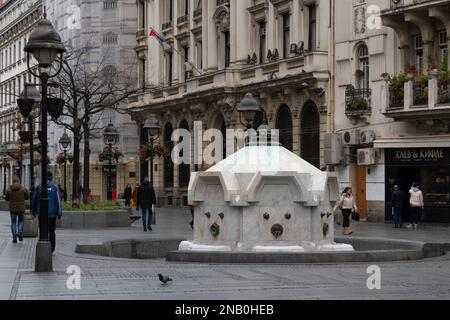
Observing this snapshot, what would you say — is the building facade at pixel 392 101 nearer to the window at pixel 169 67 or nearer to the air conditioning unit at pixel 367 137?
the air conditioning unit at pixel 367 137

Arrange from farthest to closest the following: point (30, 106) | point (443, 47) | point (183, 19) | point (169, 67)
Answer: point (169, 67), point (183, 19), point (443, 47), point (30, 106)

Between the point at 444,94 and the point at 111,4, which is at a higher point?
the point at 111,4

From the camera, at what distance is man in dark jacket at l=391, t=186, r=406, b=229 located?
35875mm

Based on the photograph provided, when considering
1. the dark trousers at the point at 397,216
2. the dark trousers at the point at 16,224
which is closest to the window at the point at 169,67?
the dark trousers at the point at 397,216

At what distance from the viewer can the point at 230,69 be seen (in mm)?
49500

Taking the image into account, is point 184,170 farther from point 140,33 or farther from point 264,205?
point 264,205

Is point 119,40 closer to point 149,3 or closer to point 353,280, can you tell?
point 149,3

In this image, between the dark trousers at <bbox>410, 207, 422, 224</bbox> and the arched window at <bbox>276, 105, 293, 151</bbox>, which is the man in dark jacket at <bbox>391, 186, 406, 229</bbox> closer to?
the dark trousers at <bbox>410, 207, 422, 224</bbox>

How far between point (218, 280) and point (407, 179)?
24.3 metres

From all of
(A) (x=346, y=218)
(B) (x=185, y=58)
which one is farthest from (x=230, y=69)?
(A) (x=346, y=218)

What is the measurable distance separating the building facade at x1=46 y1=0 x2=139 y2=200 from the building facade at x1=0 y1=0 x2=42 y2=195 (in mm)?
16893

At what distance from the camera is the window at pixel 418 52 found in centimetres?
3803

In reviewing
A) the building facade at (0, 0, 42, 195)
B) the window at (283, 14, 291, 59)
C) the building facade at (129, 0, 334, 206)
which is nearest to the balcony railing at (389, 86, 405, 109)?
the building facade at (129, 0, 334, 206)
